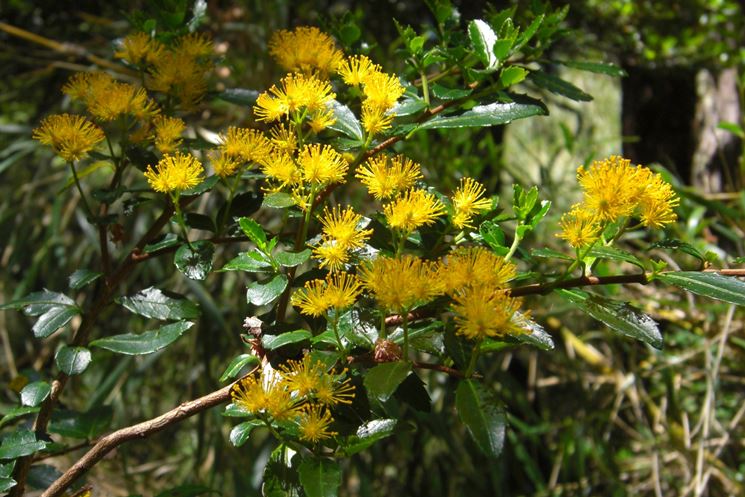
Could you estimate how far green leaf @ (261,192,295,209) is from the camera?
45 cm

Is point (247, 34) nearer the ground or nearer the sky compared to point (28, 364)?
nearer the sky

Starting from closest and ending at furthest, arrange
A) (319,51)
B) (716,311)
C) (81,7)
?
(319,51) < (716,311) < (81,7)

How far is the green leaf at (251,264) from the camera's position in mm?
456

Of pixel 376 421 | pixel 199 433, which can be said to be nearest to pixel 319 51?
pixel 376 421

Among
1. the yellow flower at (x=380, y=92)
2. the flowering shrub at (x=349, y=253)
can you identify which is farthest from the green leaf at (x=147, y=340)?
the yellow flower at (x=380, y=92)

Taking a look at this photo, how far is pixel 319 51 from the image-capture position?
0.54 metres

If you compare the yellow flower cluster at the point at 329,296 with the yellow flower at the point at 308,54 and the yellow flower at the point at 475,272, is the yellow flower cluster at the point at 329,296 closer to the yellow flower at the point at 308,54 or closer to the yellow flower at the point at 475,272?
the yellow flower at the point at 475,272

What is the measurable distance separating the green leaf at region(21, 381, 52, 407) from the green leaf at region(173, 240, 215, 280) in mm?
142

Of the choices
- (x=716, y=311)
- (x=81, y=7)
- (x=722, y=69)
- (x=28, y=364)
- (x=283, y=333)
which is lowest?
(x=28, y=364)

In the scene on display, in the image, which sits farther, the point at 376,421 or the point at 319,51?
the point at 319,51

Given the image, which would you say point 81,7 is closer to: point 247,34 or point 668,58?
point 247,34

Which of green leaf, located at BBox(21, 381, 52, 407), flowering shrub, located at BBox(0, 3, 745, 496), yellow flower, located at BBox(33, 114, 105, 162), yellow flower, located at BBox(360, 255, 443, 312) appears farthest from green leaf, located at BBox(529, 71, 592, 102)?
green leaf, located at BBox(21, 381, 52, 407)

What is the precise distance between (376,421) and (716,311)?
0.93 meters

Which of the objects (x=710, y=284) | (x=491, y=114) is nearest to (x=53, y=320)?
(x=491, y=114)
